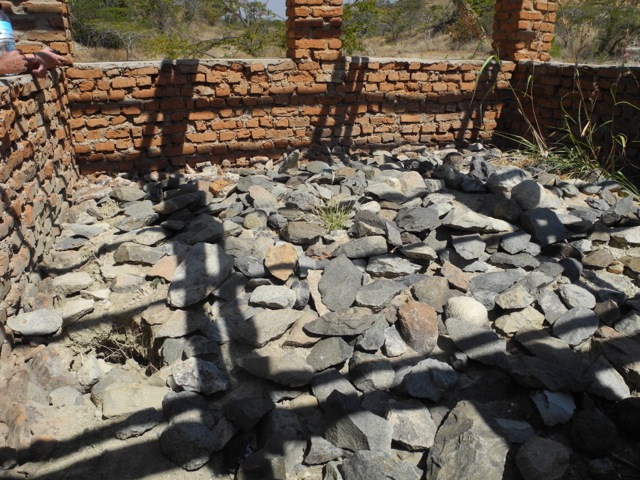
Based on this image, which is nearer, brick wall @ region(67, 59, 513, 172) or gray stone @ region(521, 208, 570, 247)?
gray stone @ region(521, 208, 570, 247)

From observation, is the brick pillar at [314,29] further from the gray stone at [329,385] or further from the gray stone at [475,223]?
the gray stone at [329,385]

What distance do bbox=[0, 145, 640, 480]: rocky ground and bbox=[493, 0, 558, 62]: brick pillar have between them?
7.94 feet

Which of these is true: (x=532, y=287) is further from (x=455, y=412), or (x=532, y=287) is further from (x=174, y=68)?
(x=174, y=68)

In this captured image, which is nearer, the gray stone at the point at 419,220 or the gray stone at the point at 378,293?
the gray stone at the point at 378,293

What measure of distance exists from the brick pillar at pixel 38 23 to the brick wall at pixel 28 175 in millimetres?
382

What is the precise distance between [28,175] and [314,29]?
3.10m

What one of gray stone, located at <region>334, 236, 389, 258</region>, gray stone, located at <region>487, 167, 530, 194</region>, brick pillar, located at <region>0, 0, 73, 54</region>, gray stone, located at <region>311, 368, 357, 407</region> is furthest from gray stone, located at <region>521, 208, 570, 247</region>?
brick pillar, located at <region>0, 0, 73, 54</region>

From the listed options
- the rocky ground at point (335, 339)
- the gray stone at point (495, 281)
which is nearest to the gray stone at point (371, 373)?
the rocky ground at point (335, 339)

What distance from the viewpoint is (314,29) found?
5.24 m

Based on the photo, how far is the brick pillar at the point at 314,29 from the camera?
16.8ft

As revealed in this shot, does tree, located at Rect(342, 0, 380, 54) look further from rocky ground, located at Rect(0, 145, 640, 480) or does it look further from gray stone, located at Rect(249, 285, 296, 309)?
gray stone, located at Rect(249, 285, 296, 309)

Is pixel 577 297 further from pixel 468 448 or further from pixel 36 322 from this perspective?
pixel 36 322

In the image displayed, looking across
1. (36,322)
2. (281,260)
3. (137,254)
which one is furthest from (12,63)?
(281,260)

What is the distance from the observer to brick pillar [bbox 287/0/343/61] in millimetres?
5125
